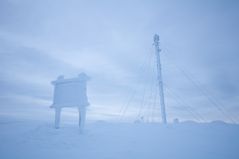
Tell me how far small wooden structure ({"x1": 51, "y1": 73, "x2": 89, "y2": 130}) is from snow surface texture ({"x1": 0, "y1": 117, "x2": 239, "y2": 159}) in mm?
1548

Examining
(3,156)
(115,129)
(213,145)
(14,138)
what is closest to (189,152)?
(213,145)

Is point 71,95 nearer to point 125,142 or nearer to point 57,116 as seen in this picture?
point 57,116

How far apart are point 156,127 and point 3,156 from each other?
10.4m

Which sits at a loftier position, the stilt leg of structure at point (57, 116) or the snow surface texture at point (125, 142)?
Result: the stilt leg of structure at point (57, 116)

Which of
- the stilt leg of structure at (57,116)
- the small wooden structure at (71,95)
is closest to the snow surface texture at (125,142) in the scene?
the stilt leg of structure at (57,116)

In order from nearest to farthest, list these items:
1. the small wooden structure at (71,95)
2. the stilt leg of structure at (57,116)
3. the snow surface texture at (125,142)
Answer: the snow surface texture at (125,142), the small wooden structure at (71,95), the stilt leg of structure at (57,116)

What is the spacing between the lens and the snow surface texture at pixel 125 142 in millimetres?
9594

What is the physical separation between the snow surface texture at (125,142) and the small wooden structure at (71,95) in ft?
5.08

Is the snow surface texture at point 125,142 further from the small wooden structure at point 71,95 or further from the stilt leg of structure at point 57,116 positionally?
the small wooden structure at point 71,95

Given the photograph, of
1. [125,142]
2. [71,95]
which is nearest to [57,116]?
[71,95]

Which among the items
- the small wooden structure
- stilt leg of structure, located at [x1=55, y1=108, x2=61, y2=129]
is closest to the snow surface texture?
stilt leg of structure, located at [x1=55, y1=108, x2=61, y2=129]

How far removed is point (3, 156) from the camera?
9.28 m

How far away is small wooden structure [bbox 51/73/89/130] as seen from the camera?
14.9 metres

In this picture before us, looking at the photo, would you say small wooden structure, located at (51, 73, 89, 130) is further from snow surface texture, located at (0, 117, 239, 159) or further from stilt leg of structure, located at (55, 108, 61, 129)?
snow surface texture, located at (0, 117, 239, 159)
